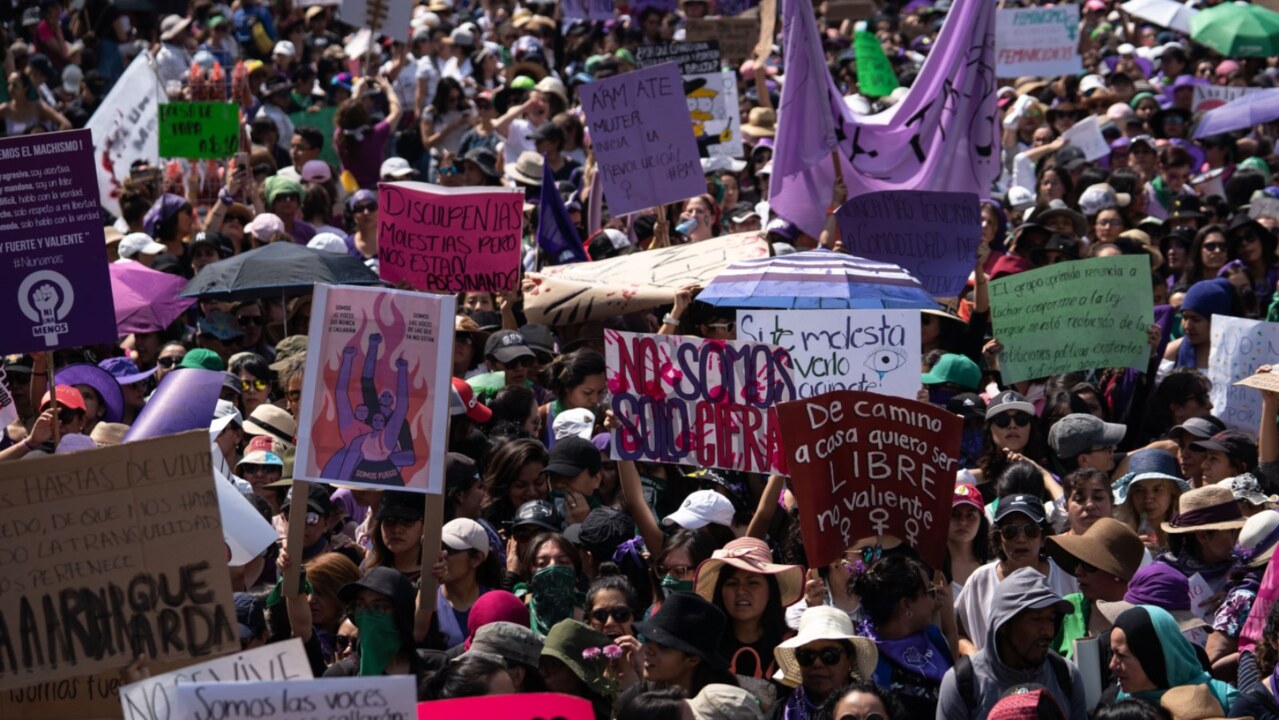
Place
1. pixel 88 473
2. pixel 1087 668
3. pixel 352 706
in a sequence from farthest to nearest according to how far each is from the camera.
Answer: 1. pixel 1087 668
2. pixel 88 473
3. pixel 352 706

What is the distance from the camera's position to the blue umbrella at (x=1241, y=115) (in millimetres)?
16000

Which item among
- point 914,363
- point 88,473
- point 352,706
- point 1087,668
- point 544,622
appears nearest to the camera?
point 352,706

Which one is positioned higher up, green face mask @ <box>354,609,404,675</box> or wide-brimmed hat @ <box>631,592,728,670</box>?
wide-brimmed hat @ <box>631,592,728,670</box>

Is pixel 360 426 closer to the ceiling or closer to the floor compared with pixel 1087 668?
closer to the ceiling

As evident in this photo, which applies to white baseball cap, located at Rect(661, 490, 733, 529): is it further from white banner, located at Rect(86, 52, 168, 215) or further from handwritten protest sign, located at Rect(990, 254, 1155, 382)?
white banner, located at Rect(86, 52, 168, 215)

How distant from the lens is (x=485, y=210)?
10.9 meters

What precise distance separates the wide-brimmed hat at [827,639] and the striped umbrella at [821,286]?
3.17 metres

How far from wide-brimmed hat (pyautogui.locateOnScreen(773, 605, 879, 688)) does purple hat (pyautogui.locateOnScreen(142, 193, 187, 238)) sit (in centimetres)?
767

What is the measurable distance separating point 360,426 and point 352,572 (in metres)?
0.52

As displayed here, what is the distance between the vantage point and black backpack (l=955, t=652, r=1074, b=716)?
6035 mm

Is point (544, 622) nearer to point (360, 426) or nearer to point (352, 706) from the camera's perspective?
point (360, 426)

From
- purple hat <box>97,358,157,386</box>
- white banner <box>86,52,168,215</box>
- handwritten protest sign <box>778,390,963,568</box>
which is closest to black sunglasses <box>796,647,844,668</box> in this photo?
handwritten protest sign <box>778,390,963,568</box>

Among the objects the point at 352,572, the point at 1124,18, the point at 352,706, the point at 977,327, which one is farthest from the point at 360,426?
the point at 1124,18

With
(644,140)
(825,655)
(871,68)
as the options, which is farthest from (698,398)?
(871,68)
